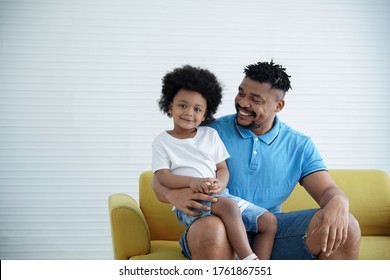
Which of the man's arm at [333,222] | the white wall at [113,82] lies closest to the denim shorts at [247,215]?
the man's arm at [333,222]

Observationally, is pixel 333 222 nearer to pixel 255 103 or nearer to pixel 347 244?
pixel 347 244

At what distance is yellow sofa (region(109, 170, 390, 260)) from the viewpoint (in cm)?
263

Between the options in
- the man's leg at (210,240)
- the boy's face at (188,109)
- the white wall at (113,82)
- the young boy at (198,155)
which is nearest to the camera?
the man's leg at (210,240)

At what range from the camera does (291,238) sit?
241 cm

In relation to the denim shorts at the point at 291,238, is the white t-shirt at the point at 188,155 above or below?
above

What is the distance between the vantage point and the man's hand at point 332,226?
7.34ft

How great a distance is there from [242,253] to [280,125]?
750 mm

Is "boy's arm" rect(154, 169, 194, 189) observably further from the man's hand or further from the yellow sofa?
the man's hand

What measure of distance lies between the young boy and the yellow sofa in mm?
292

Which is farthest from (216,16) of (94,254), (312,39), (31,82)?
(94,254)

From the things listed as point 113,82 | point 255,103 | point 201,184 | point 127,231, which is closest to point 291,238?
point 201,184

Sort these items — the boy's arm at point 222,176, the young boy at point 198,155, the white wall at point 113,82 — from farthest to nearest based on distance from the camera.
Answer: the white wall at point 113,82 < the boy's arm at point 222,176 < the young boy at point 198,155

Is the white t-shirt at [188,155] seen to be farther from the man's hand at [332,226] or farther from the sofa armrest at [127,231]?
the man's hand at [332,226]

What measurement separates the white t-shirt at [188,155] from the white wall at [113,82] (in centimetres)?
199
